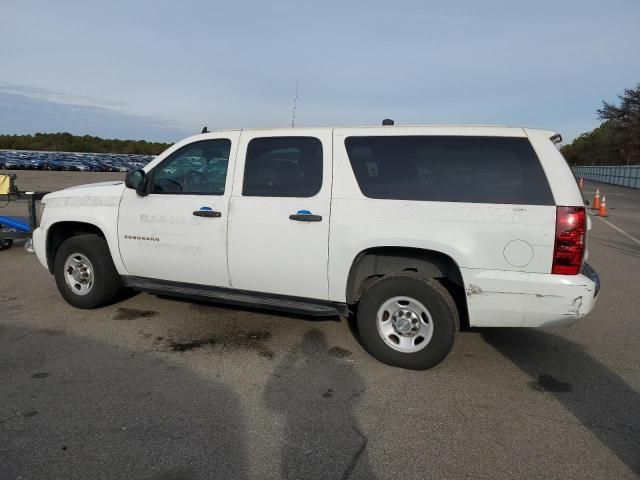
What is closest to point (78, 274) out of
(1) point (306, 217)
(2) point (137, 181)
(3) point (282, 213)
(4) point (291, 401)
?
(2) point (137, 181)

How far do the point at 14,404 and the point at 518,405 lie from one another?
347 centimetres

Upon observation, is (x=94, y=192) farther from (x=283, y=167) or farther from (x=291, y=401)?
(x=291, y=401)

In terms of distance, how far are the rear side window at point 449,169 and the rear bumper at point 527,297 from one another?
1.85 ft

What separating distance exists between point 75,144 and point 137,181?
11961cm

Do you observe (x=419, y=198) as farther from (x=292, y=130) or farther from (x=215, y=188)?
(x=215, y=188)

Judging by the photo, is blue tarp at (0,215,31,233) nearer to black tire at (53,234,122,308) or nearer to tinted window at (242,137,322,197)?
black tire at (53,234,122,308)

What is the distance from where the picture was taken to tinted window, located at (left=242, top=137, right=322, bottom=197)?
4148 millimetres

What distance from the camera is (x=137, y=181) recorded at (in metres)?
4.63

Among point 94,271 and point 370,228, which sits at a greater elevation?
point 370,228

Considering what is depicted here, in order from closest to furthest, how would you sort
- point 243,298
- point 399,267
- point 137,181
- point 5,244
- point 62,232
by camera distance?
point 399,267, point 243,298, point 137,181, point 62,232, point 5,244

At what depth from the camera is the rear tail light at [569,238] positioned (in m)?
3.43

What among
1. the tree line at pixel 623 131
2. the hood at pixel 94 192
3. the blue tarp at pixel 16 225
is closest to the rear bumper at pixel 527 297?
the hood at pixel 94 192

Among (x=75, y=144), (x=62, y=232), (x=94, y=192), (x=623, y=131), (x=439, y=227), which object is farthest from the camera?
(x=75, y=144)

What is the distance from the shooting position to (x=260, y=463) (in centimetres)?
270
